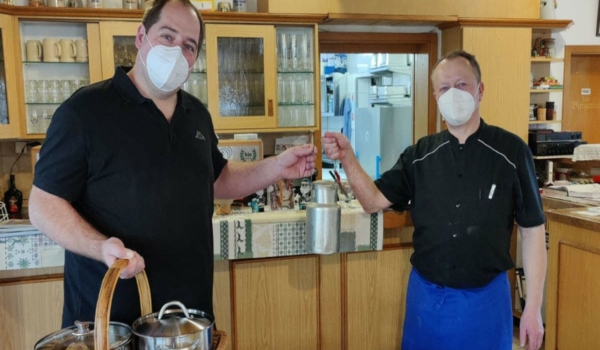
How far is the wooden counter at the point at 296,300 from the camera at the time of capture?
230cm

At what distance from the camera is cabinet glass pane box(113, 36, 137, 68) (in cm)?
338

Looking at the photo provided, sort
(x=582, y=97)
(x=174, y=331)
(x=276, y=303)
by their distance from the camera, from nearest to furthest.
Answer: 1. (x=174, y=331)
2. (x=276, y=303)
3. (x=582, y=97)

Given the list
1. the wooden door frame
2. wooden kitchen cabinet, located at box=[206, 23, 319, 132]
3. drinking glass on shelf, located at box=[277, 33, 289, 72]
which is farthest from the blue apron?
the wooden door frame

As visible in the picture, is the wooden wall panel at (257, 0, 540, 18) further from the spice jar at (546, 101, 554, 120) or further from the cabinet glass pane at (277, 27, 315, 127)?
the spice jar at (546, 101, 554, 120)

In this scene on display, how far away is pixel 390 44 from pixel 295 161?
9.06 ft

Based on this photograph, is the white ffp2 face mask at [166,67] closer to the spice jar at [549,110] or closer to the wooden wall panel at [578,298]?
the wooden wall panel at [578,298]

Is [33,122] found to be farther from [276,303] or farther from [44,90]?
[276,303]

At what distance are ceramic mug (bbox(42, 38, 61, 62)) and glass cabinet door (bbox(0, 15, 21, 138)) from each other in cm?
16

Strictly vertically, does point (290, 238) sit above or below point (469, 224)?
below

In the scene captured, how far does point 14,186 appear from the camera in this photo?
11.7 ft

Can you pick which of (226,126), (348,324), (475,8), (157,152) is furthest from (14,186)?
(475,8)

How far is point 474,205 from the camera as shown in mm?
1801

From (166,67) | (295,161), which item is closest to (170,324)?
(166,67)

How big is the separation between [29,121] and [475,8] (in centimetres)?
312
